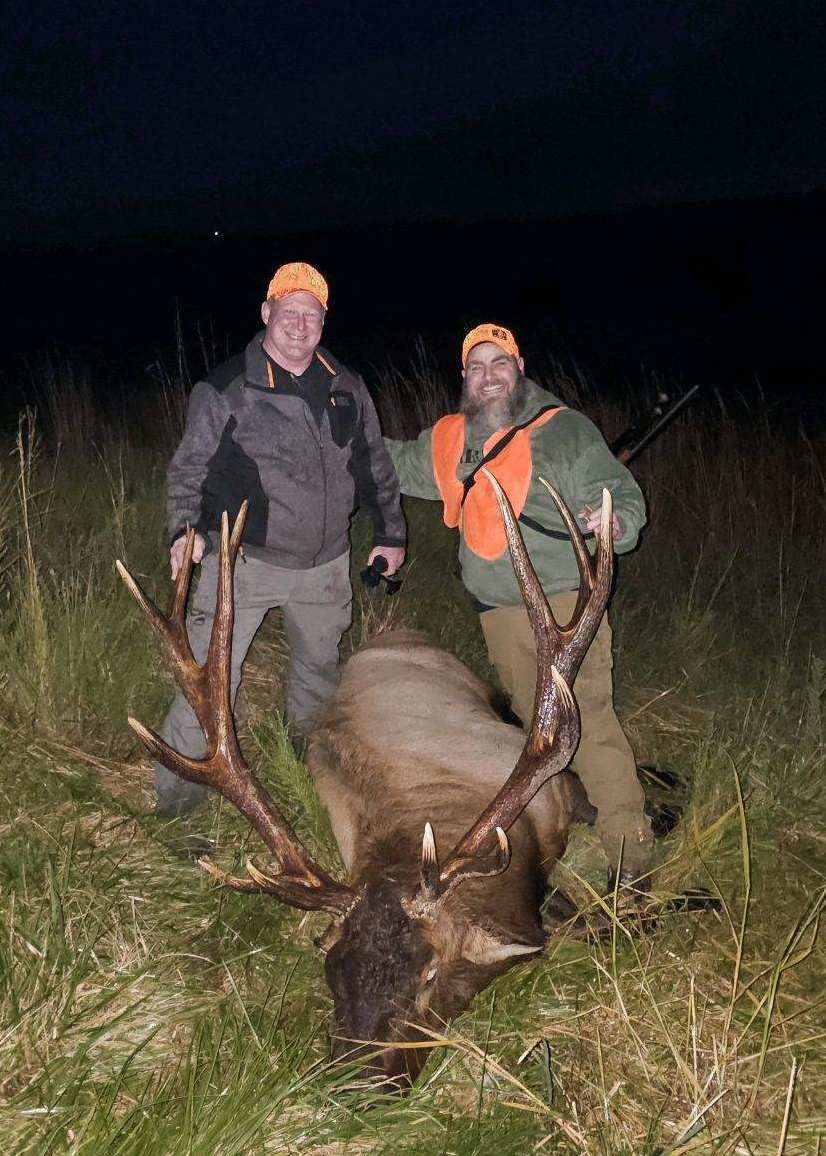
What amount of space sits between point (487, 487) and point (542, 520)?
0.87ft

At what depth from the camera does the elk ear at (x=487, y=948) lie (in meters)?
2.65

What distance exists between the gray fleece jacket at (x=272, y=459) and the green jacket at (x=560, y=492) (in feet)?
1.83

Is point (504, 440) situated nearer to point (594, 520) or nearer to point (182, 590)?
point (594, 520)

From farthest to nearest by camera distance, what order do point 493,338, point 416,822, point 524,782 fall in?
point 493,338 → point 416,822 → point 524,782

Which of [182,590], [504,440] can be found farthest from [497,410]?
[182,590]

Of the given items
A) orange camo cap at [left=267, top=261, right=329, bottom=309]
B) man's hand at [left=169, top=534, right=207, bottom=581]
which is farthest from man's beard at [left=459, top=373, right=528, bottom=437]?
man's hand at [left=169, top=534, right=207, bottom=581]

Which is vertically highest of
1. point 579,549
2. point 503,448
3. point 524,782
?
point 503,448

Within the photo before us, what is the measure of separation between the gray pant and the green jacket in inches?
28.6

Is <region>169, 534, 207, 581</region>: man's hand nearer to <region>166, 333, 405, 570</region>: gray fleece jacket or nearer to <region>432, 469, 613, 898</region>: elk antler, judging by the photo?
<region>166, 333, 405, 570</region>: gray fleece jacket

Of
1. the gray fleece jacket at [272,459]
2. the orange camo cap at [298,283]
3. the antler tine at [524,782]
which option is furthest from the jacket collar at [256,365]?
the antler tine at [524,782]

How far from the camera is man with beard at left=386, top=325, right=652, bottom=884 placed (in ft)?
11.8

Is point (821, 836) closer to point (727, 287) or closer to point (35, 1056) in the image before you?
point (35, 1056)

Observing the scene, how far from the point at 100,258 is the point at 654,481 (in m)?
51.8

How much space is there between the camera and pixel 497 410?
380 cm
